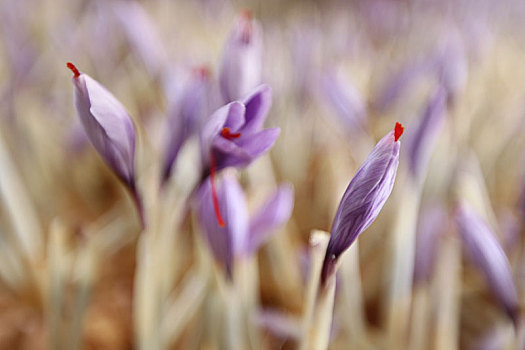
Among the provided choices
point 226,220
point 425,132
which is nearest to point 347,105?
point 425,132

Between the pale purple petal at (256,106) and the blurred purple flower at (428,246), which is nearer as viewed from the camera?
the pale purple petal at (256,106)

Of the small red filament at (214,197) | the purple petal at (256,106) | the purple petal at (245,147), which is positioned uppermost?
the purple petal at (256,106)

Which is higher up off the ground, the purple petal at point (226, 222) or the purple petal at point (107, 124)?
the purple petal at point (107, 124)

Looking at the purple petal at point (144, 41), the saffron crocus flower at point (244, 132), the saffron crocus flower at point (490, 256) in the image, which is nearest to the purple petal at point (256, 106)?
the saffron crocus flower at point (244, 132)

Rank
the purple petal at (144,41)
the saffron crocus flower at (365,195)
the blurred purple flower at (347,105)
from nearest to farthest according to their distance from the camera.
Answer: the saffron crocus flower at (365,195)
the blurred purple flower at (347,105)
the purple petal at (144,41)

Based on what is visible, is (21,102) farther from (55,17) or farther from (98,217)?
(55,17)

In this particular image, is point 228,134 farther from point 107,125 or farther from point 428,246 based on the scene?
point 428,246

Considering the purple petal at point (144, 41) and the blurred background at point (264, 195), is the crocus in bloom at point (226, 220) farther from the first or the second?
the purple petal at point (144, 41)

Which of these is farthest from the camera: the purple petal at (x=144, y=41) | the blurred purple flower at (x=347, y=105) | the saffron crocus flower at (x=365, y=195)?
the purple petal at (x=144, y=41)

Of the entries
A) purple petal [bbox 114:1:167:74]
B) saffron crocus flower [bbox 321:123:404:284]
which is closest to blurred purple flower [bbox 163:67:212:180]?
saffron crocus flower [bbox 321:123:404:284]
